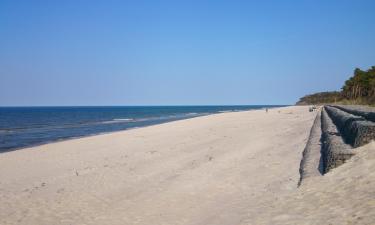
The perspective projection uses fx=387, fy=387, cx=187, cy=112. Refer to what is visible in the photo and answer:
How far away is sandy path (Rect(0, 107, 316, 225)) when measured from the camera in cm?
905

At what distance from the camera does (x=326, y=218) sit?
7.22 m

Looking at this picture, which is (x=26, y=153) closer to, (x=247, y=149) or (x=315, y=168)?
(x=247, y=149)

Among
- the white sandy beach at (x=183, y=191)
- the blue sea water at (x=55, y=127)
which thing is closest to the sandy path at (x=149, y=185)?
the white sandy beach at (x=183, y=191)

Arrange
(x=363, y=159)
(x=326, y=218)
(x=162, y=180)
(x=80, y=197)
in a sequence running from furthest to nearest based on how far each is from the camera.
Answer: (x=162, y=180)
(x=80, y=197)
(x=363, y=159)
(x=326, y=218)

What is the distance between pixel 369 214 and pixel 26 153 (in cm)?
2014

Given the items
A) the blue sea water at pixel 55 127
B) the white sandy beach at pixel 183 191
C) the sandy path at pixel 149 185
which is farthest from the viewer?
the blue sea water at pixel 55 127

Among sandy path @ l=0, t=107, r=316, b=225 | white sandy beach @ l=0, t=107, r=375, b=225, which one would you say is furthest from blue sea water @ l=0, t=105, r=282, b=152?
white sandy beach @ l=0, t=107, r=375, b=225

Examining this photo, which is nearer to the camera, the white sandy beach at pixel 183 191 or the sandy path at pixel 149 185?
the white sandy beach at pixel 183 191

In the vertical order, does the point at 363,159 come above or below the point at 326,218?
above

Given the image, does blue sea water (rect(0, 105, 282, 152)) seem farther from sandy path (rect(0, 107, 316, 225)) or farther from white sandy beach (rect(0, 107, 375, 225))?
white sandy beach (rect(0, 107, 375, 225))

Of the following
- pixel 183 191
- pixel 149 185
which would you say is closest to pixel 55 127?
pixel 149 185

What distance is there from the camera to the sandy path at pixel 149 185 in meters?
9.05

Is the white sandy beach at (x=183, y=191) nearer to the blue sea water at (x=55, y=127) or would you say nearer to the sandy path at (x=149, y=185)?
the sandy path at (x=149, y=185)

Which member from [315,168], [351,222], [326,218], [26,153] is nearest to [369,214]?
[351,222]
